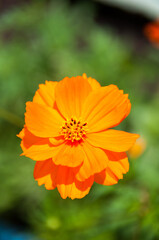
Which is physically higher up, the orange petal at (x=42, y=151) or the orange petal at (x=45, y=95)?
the orange petal at (x=45, y=95)

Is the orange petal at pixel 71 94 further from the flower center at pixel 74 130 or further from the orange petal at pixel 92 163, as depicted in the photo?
the orange petal at pixel 92 163

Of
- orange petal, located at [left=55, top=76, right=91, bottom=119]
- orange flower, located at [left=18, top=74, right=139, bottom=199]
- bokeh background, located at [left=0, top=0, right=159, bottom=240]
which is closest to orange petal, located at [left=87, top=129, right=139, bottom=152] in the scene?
orange flower, located at [left=18, top=74, right=139, bottom=199]

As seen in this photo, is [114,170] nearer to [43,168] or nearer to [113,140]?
[113,140]

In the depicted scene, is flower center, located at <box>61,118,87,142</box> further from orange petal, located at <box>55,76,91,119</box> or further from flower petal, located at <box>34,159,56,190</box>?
flower petal, located at <box>34,159,56,190</box>

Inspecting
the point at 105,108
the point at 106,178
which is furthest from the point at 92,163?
the point at 105,108

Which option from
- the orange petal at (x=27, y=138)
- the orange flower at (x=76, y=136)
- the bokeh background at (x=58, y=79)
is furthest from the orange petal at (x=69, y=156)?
the bokeh background at (x=58, y=79)
